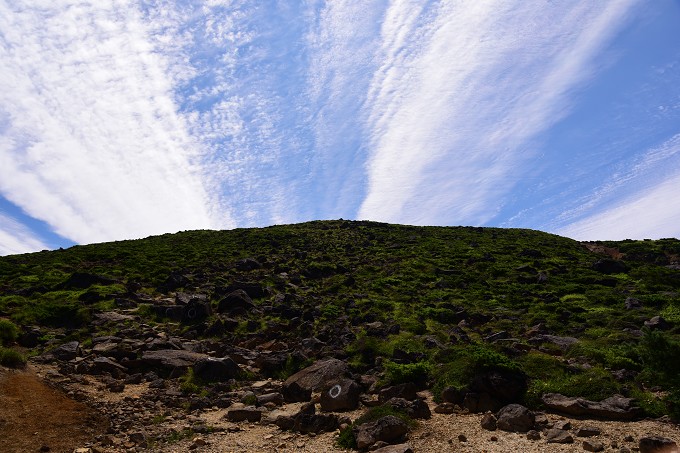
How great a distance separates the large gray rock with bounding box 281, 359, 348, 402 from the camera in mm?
15500

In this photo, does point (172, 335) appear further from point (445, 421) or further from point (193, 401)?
point (445, 421)

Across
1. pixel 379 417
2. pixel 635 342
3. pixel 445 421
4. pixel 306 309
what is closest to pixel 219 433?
pixel 379 417

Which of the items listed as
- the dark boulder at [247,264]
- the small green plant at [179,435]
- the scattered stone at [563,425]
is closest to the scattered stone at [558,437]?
the scattered stone at [563,425]

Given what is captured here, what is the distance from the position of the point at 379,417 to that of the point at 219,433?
4966 mm

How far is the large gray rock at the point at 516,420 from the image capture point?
11.4 meters

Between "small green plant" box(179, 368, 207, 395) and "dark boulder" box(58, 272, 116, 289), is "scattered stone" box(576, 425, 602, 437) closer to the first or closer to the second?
"small green plant" box(179, 368, 207, 395)

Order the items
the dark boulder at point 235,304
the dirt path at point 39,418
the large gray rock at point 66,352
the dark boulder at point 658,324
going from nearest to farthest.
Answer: the dirt path at point 39,418
the large gray rock at point 66,352
the dark boulder at point 658,324
the dark boulder at point 235,304

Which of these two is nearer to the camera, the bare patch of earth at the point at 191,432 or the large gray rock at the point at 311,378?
the bare patch of earth at the point at 191,432

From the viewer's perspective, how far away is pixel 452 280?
37719mm

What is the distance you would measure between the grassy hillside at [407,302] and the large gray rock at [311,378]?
5.32ft

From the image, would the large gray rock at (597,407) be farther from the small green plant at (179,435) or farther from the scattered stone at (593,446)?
the small green plant at (179,435)

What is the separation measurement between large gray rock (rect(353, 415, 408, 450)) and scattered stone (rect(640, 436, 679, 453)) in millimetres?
5578

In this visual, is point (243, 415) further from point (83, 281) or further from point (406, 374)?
point (83, 281)

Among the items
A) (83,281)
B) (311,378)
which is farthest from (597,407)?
(83,281)
